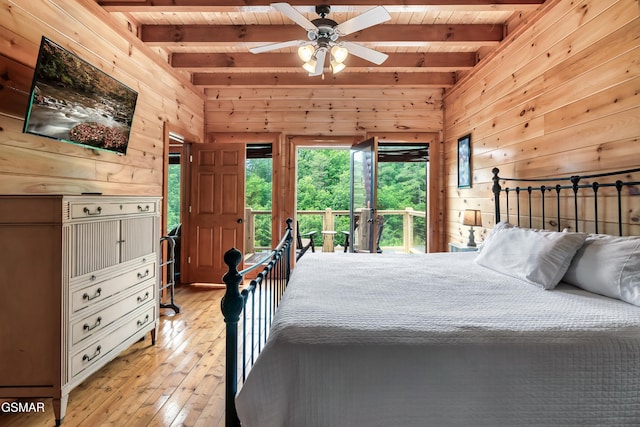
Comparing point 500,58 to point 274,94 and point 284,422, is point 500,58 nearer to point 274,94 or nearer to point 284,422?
point 274,94

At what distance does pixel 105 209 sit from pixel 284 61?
2.70 m

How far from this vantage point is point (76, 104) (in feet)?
7.12

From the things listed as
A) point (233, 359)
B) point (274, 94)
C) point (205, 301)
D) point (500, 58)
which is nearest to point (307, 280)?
point (233, 359)

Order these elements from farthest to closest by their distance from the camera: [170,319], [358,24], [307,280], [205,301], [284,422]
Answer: [205,301], [170,319], [358,24], [307,280], [284,422]

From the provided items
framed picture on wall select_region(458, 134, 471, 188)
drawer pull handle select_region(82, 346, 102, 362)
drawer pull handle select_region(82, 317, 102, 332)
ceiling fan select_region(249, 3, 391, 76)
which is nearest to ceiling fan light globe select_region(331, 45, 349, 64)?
ceiling fan select_region(249, 3, 391, 76)

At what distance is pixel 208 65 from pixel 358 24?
2.39 meters

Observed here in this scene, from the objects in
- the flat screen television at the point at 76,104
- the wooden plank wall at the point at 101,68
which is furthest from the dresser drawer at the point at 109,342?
the flat screen television at the point at 76,104

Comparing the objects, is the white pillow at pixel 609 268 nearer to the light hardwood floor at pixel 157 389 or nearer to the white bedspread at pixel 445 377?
the white bedspread at pixel 445 377

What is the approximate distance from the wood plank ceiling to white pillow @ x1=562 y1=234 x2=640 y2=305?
2143 millimetres

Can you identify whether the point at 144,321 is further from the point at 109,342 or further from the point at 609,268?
the point at 609,268

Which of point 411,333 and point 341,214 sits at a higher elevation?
point 341,214

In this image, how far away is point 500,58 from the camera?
3.25 metres

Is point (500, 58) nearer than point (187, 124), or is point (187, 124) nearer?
point (500, 58)

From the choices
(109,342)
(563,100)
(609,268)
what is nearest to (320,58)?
(563,100)
